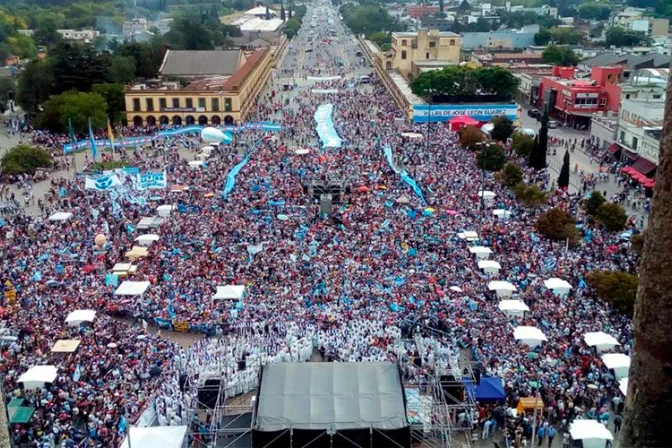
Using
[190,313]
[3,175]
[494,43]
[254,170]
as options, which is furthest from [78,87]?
[494,43]

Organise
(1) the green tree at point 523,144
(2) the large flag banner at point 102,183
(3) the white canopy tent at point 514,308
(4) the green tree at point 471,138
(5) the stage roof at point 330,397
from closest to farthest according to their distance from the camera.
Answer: (5) the stage roof at point 330,397, (3) the white canopy tent at point 514,308, (2) the large flag banner at point 102,183, (1) the green tree at point 523,144, (4) the green tree at point 471,138

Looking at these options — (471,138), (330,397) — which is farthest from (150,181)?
(471,138)

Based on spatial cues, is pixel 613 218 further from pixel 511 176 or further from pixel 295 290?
→ pixel 295 290

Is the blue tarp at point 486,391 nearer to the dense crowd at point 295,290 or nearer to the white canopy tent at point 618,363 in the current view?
the dense crowd at point 295,290

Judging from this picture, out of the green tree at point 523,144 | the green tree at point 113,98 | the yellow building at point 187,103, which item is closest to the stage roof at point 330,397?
the green tree at point 523,144

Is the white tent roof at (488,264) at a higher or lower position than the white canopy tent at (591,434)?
higher

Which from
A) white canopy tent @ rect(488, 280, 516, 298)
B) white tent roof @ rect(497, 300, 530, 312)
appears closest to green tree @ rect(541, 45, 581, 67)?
white canopy tent @ rect(488, 280, 516, 298)
